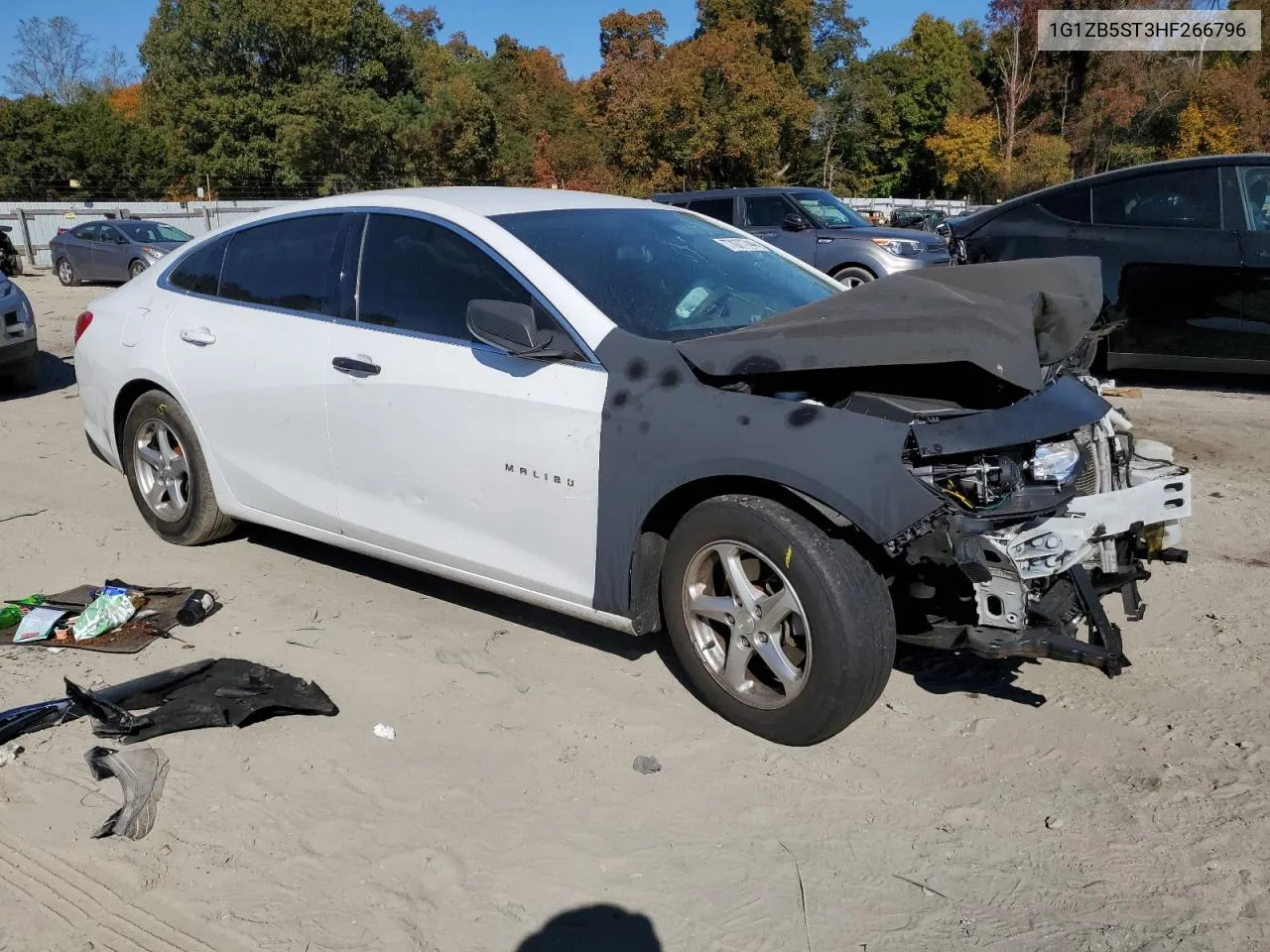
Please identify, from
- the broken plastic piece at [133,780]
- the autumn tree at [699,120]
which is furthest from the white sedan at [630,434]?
the autumn tree at [699,120]

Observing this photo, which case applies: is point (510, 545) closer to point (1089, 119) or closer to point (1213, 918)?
point (1213, 918)

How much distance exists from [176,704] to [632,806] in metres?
1.66

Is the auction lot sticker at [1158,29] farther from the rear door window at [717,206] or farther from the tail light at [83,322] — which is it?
the tail light at [83,322]

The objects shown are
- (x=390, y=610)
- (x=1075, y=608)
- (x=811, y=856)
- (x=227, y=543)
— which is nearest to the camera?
(x=811, y=856)

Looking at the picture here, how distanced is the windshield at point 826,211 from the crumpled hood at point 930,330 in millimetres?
9760

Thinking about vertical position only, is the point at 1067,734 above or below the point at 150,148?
below

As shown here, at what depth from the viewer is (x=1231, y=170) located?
7.66 meters

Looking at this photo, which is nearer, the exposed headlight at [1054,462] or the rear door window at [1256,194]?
the exposed headlight at [1054,462]

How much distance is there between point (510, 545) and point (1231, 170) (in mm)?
6568

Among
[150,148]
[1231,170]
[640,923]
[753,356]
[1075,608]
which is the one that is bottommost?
[640,923]

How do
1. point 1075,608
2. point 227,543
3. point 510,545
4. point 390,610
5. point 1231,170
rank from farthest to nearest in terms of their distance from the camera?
1. point 1231,170
2. point 227,543
3. point 390,610
4. point 510,545
5. point 1075,608

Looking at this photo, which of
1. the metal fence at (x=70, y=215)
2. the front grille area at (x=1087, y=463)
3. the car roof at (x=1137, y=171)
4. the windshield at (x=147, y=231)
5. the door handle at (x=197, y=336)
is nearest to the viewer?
the front grille area at (x=1087, y=463)

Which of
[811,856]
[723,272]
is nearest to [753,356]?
[723,272]

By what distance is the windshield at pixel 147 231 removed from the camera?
71.8 feet
